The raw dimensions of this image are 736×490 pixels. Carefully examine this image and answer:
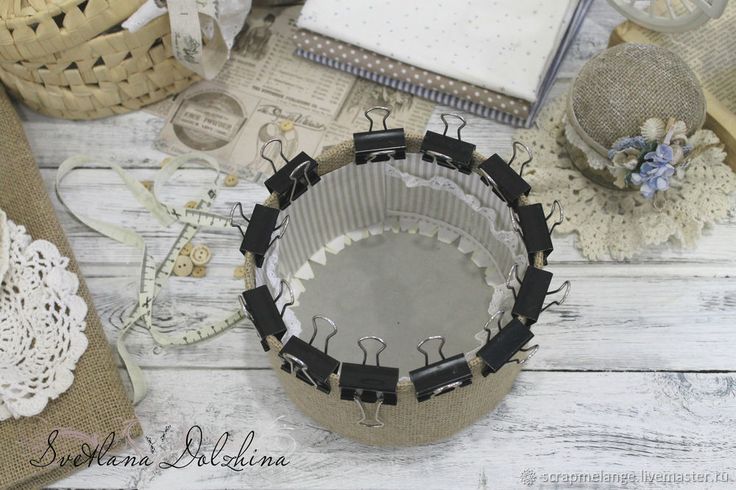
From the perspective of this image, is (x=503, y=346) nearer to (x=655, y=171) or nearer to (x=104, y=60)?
(x=655, y=171)

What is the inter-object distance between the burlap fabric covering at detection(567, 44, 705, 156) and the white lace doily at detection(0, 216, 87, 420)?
0.64 meters

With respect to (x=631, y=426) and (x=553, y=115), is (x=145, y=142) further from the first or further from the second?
(x=631, y=426)

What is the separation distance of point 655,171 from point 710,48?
0.29 m

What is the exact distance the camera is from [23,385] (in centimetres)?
87

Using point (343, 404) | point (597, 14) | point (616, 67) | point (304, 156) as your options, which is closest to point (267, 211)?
point (304, 156)

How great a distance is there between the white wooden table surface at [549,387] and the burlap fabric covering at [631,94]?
0.16 metres

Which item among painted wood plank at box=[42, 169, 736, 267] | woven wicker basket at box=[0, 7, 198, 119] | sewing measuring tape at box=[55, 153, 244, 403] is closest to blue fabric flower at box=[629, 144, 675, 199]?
painted wood plank at box=[42, 169, 736, 267]

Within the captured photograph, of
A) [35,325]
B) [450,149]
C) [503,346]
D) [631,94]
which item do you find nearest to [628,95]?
[631,94]

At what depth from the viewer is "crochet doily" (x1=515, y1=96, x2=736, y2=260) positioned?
3.20 feet

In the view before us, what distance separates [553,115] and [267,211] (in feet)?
1.55

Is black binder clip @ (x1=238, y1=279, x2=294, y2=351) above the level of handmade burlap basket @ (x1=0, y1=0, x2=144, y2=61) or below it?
below

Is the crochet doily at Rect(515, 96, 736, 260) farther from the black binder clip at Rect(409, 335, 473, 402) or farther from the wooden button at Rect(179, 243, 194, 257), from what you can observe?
the wooden button at Rect(179, 243, 194, 257)

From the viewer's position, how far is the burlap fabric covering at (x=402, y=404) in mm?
751

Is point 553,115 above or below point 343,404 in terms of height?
above
